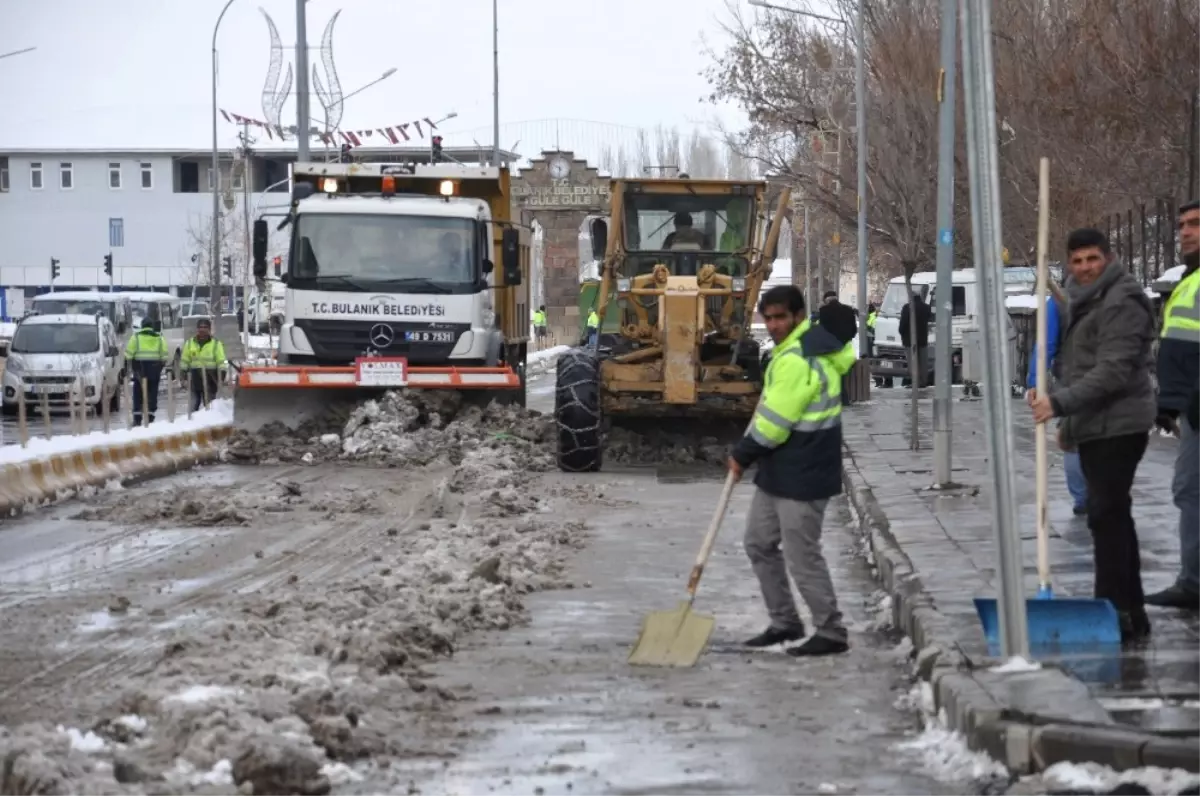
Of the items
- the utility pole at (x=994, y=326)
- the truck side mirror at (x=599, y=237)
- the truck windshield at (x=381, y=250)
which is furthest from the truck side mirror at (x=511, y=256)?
the utility pole at (x=994, y=326)

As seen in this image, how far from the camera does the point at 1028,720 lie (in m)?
6.38

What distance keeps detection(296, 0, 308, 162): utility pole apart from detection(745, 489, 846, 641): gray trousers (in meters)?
20.8

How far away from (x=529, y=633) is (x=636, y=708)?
194 centimetres

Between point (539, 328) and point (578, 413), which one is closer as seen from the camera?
point (578, 413)

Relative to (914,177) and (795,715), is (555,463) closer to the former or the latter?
(795,715)

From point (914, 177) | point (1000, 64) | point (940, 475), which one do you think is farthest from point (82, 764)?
point (914, 177)

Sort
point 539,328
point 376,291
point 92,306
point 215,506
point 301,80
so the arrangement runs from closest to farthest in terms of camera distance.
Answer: point 215,506 < point 376,291 < point 301,80 < point 92,306 < point 539,328

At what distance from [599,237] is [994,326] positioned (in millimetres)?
13934

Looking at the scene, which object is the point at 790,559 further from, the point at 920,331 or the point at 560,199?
the point at 560,199

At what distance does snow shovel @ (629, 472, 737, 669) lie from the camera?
8.66m

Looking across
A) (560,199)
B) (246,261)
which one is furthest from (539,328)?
(246,261)

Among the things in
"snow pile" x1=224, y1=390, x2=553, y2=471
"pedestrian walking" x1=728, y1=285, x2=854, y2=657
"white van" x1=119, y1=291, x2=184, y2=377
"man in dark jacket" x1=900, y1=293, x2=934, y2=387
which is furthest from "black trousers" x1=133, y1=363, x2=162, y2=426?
"pedestrian walking" x1=728, y1=285, x2=854, y2=657

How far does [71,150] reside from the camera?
282 feet

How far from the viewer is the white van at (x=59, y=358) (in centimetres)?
3219
